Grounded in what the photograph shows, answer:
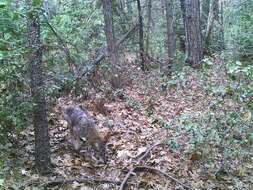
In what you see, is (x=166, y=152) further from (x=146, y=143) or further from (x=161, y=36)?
(x=161, y=36)

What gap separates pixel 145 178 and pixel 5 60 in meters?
2.89

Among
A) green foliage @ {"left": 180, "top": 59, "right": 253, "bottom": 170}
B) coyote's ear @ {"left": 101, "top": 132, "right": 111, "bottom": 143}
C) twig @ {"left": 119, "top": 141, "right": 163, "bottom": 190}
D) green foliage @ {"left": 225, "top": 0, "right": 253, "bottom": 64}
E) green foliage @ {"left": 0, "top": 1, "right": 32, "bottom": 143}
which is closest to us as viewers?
green foliage @ {"left": 0, "top": 1, "right": 32, "bottom": 143}

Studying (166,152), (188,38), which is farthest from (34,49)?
(188,38)

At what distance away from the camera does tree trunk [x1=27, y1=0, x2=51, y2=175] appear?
405 cm

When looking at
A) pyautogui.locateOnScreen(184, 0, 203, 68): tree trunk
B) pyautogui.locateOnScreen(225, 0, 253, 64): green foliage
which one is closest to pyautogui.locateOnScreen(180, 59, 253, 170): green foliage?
pyautogui.locateOnScreen(184, 0, 203, 68): tree trunk

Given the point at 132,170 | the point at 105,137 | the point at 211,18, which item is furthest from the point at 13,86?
the point at 211,18

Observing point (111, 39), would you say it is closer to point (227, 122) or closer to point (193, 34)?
point (193, 34)

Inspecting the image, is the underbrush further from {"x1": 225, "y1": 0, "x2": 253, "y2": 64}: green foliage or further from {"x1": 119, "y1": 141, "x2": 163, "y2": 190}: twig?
{"x1": 225, "y1": 0, "x2": 253, "y2": 64}: green foliage

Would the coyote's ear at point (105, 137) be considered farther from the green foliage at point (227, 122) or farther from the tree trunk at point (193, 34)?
the tree trunk at point (193, 34)

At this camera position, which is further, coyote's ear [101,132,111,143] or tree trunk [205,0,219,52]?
tree trunk [205,0,219,52]

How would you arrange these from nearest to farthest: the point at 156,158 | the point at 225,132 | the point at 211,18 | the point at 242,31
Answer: the point at 225,132, the point at 156,158, the point at 242,31, the point at 211,18

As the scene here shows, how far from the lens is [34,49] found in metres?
3.99

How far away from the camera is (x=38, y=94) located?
4.23 meters

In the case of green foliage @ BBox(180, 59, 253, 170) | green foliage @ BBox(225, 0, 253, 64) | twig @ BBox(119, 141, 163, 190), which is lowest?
twig @ BBox(119, 141, 163, 190)
